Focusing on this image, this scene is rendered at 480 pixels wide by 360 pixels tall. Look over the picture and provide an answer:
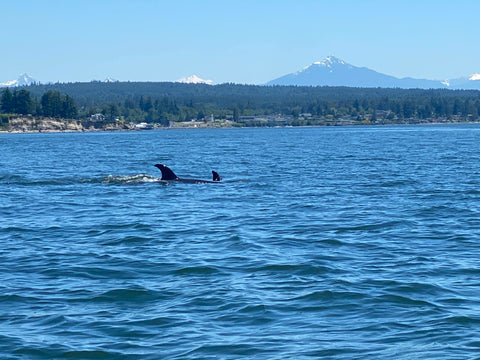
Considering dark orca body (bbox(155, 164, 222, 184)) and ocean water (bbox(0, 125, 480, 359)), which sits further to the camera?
dark orca body (bbox(155, 164, 222, 184))

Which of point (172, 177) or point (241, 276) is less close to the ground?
point (172, 177)

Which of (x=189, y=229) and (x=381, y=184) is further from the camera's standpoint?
(x=381, y=184)

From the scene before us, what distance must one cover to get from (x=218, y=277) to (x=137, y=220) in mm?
9447

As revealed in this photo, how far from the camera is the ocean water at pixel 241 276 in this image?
1248 centimetres

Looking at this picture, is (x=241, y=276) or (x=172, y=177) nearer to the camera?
(x=241, y=276)

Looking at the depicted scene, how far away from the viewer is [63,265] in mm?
18297

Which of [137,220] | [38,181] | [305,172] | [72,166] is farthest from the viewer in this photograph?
[72,166]

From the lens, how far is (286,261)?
1825 centimetres

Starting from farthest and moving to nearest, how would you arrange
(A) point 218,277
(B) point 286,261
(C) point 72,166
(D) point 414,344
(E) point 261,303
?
1. (C) point 72,166
2. (B) point 286,261
3. (A) point 218,277
4. (E) point 261,303
5. (D) point 414,344

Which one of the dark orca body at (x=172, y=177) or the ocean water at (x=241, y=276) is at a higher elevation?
the dark orca body at (x=172, y=177)

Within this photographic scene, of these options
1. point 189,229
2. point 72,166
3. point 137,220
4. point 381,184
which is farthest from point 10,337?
point 72,166

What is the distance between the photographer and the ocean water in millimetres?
12477

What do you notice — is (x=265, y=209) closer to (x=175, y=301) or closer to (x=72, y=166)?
(x=175, y=301)

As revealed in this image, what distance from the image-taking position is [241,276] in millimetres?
16891
